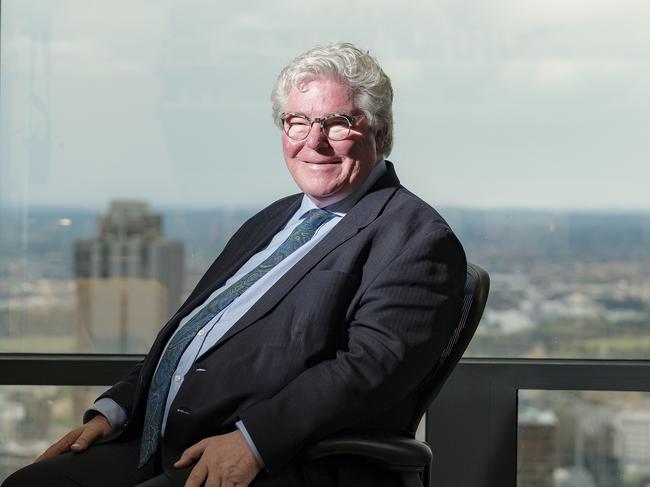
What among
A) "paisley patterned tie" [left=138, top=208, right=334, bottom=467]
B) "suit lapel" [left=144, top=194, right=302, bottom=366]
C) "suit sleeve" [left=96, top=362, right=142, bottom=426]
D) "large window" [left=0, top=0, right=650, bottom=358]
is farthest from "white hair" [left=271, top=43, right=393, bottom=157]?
"suit sleeve" [left=96, top=362, right=142, bottom=426]

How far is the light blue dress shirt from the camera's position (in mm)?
2160

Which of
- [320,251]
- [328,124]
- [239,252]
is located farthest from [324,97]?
[239,252]

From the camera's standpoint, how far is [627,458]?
117 inches

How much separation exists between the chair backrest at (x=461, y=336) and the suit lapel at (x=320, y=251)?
260mm

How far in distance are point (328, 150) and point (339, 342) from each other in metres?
0.45

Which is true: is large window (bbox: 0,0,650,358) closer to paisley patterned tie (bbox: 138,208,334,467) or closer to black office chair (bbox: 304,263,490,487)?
paisley patterned tie (bbox: 138,208,334,467)

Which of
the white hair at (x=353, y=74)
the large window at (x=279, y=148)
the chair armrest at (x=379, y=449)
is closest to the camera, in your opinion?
the chair armrest at (x=379, y=449)

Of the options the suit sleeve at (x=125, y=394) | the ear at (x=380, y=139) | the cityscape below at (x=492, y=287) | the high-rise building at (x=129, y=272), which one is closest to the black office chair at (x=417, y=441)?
the ear at (x=380, y=139)

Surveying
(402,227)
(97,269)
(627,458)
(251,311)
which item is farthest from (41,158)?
(627,458)

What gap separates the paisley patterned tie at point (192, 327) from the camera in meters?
2.17

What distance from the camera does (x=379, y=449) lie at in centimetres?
189

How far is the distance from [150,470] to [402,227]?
80 cm

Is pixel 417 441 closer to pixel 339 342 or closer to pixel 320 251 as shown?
pixel 339 342

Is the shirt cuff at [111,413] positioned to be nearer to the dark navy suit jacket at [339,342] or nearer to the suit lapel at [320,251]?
the dark navy suit jacket at [339,342]
